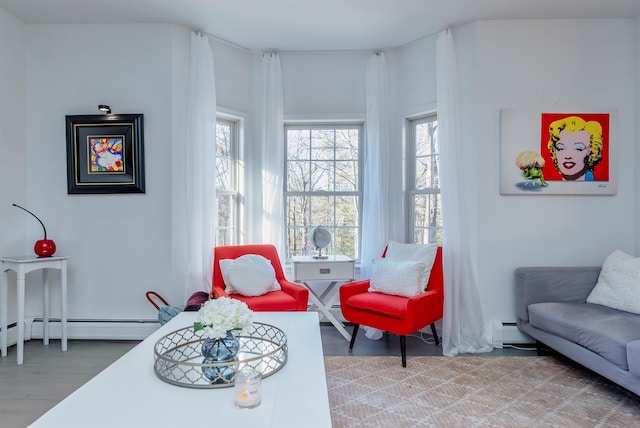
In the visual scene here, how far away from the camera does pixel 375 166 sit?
3885mm

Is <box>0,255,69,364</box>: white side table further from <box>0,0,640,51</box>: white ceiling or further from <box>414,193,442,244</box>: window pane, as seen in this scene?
<box>414,193,442,244</box>: window pane

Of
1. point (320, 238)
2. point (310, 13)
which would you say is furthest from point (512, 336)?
point (310, 13)

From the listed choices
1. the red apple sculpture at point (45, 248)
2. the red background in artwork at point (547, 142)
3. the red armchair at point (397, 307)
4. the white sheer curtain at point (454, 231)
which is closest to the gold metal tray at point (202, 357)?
the red armchair at point (397, 307)

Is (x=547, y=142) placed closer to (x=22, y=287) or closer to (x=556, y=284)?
(x=556, y=284)

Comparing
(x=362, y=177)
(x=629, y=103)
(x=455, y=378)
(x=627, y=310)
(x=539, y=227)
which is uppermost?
(x=629, y=103)

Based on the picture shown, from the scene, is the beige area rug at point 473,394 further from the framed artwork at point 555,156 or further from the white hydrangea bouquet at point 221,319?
the framed artwork at point 555,156

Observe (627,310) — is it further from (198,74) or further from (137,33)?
(137,33)

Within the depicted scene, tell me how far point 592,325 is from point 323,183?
8.58 ft

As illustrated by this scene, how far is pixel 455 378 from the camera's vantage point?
271 cm

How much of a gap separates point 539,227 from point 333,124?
221cm

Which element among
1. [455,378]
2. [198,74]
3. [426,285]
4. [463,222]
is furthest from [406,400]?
[198,74]

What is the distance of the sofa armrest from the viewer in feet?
10.1

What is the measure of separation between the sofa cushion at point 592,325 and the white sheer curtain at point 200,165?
2.76 m

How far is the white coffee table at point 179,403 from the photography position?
119 cm
